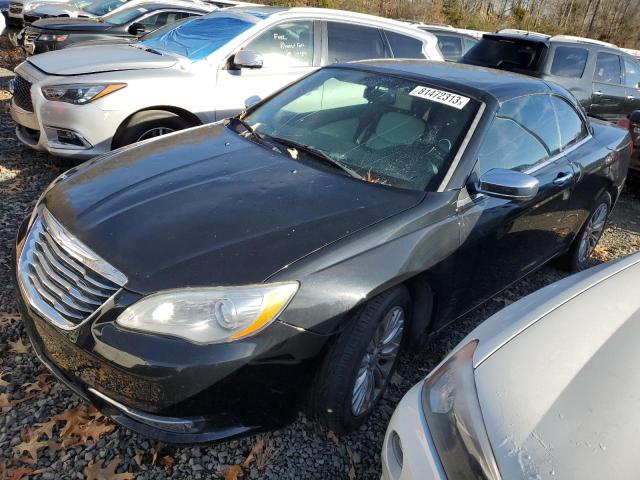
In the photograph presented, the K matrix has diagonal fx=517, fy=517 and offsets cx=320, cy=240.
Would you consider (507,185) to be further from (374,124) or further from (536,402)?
(536,402)

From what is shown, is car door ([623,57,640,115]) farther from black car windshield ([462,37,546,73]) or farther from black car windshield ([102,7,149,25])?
black car windshield ([102,7,149,25])

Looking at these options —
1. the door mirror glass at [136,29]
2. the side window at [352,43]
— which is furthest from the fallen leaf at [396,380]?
the door mirror glass at [136,29]

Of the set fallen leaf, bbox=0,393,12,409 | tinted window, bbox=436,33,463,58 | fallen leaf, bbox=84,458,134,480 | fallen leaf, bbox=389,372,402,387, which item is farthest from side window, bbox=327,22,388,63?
tinted window, bbox=436,33,463,58

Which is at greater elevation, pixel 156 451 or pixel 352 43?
pixel 352 43

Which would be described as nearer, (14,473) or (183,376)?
(183,376)

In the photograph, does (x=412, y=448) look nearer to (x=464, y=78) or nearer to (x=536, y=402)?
(x=536, y=402)

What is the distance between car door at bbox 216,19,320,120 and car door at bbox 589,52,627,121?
5.32 metres

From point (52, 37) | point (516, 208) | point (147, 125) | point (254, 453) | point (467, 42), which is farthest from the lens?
point (467, 42)

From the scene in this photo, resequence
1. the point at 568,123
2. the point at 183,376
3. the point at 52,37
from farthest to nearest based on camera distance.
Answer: the point at 52,37
the point at 568,123
the point at 183,376

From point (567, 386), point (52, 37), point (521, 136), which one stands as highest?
point (521, 136)

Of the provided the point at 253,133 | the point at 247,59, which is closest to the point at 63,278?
the point at 253,133

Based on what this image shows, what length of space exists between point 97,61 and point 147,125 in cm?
78

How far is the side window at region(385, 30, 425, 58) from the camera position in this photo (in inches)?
239

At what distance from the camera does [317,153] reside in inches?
114
